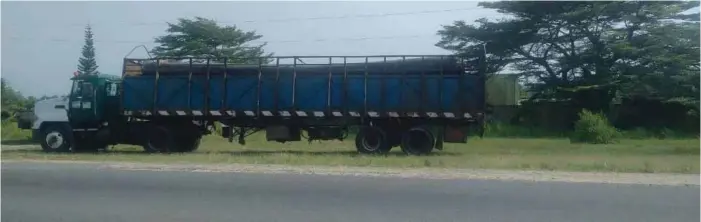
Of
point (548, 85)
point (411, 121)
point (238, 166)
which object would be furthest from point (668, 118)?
point (238, 166)

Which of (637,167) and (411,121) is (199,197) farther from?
(411,121)

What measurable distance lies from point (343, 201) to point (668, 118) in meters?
33.1

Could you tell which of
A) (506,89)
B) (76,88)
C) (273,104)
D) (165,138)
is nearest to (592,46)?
(506,89)

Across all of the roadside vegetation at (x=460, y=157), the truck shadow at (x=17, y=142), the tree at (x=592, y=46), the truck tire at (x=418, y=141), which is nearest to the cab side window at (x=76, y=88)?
the roadside vegetation at (x=460, y=157)

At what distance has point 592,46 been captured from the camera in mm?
42062

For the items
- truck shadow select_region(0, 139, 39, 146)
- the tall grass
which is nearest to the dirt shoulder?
truck shadow select_region(0, 139, 39, 146)

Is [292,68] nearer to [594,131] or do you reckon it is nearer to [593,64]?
[594,131]

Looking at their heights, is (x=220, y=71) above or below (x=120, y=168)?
above

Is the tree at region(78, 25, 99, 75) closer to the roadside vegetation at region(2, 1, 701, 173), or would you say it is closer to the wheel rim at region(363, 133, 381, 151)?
the roadside vegetation at region(2, 1, 701, 173)

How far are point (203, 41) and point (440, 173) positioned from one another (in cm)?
3532

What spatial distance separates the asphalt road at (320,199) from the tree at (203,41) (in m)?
33.7

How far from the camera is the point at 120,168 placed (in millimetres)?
17641

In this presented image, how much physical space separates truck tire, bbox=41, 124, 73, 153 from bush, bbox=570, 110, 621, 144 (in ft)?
61.2

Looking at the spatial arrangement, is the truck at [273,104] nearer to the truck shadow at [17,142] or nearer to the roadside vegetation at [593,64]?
the truck shadow at [17,142]
